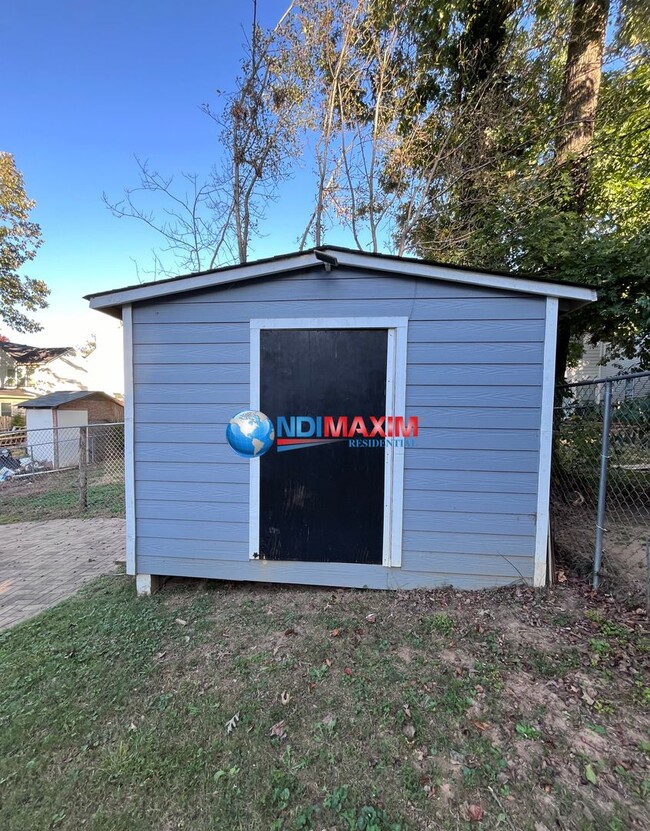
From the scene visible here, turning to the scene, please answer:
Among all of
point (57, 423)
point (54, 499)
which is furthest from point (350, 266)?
point (57, 423)

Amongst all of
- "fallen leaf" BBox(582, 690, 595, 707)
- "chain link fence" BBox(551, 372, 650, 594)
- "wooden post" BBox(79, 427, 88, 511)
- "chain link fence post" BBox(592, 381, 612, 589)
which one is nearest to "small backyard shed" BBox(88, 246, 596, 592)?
"chain link fence post" BBox(592, 381, 612, 589)

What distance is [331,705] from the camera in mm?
1986

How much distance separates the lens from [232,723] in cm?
190

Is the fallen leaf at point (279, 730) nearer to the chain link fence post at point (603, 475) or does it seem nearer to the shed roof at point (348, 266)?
the chain link fence post at point (603, 475)

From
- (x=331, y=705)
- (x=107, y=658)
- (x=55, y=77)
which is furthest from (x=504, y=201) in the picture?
(x=55, y=77)

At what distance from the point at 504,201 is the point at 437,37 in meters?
3.03

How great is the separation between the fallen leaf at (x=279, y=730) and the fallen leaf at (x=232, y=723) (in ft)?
0.65

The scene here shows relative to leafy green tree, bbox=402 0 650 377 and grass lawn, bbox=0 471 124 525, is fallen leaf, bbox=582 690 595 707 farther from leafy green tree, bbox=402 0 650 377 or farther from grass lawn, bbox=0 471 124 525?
grass lawn, bbox=0 471 124 525

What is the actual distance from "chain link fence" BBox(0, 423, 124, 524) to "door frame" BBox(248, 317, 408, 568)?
14.1 ft

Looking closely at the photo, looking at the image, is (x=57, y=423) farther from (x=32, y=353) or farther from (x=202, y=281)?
(x=32, y=353)

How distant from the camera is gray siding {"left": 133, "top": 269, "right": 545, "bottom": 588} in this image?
282 cm

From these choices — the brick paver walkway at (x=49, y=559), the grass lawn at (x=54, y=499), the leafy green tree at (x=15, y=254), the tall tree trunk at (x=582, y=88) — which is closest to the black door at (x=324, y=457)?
the brick paver walkway at (x=49, y=559)

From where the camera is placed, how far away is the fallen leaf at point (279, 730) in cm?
184

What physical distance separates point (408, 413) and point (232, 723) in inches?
85.0
